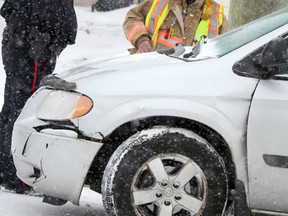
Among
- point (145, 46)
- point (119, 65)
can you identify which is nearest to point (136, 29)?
point (145, 46)

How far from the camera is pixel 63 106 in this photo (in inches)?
177

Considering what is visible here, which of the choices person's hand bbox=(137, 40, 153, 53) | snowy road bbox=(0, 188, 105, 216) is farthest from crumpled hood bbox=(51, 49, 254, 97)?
person's hand bbox=(137, 40, 153, 53)

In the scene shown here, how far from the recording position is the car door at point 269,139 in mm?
4160

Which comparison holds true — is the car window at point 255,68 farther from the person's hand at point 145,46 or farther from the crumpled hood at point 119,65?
the person's hand at point 145,46

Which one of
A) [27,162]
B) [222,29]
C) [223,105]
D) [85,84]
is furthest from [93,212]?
[222,29]

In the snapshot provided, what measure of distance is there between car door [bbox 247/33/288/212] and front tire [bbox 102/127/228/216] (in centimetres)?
23

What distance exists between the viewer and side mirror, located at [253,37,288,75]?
4.08m

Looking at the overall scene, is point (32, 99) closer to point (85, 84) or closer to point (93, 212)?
point (85, 84)

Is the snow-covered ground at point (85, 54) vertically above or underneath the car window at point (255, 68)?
underneath

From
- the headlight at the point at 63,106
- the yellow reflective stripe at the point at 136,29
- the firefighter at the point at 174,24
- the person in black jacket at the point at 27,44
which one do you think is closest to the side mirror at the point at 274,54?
the headlight at the point at 63,106

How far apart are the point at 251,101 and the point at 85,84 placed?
1011 millimetres

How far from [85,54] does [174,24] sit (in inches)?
374

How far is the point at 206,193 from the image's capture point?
4.33 meters

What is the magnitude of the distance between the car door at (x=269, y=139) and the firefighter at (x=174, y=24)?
89.2 inches
